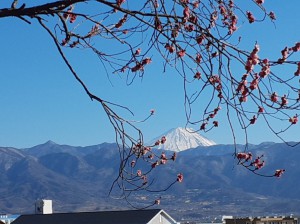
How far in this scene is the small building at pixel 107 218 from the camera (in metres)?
65.1

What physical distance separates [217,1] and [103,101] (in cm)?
121

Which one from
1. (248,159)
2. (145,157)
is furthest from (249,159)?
(145,157)

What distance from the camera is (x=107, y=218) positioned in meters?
68.1

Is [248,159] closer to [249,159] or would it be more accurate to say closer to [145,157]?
[249,159]

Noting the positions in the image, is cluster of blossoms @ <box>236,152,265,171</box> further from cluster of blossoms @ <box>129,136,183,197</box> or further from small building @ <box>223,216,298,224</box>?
small building @ <box>223,216,298,224</box>

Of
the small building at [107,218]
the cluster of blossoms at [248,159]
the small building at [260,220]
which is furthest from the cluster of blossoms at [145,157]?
the small building at [260,220]

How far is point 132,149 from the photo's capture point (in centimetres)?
660

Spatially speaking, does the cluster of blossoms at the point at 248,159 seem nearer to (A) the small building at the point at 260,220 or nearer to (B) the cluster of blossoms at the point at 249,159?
(B) the cluster of blossoms at the point at 249,159

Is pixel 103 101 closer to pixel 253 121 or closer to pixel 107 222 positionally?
pixel 253 121

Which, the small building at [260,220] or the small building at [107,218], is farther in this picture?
the small building at [260,220]

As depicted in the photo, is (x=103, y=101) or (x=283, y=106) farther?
(x=103, y=101)

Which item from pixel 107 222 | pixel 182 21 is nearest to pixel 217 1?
pixel 182 21

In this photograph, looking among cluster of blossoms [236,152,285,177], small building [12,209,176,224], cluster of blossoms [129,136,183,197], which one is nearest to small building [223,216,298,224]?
small building [12,209,176,224]

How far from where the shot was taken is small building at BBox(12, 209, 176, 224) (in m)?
65.1
